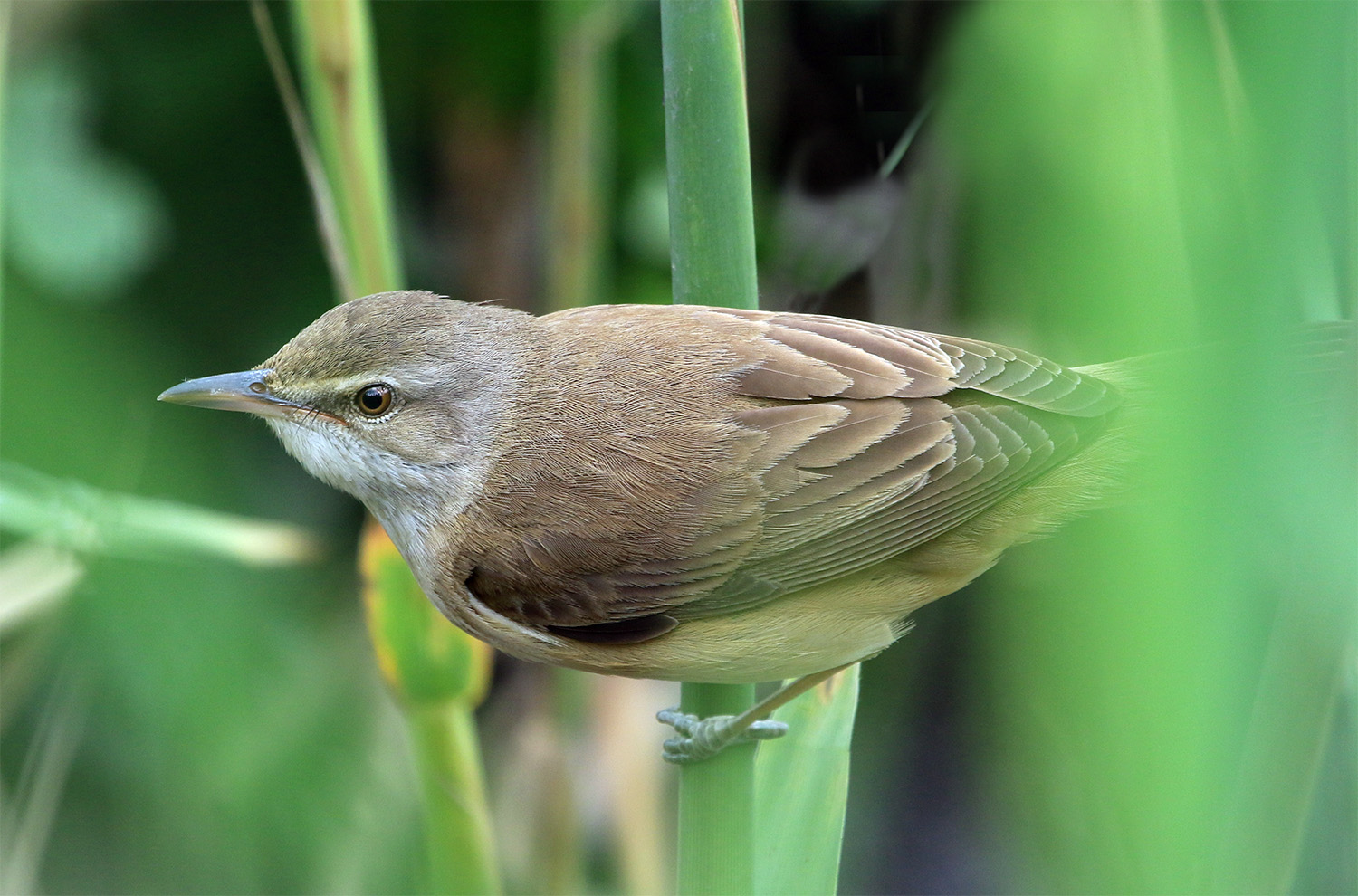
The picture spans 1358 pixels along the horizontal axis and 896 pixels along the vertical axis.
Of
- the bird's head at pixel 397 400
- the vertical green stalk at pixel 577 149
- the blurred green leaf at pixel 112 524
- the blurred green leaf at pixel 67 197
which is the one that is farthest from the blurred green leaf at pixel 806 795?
the blurred green leaf at pixel 67 197

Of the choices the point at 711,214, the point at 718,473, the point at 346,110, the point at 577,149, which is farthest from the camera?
the point at 577,149

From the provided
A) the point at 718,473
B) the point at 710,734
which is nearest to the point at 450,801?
the point at 710,734

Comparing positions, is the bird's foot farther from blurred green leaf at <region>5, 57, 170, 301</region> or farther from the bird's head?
blurred green leaf at <region>5, 57, 170, 301</region>

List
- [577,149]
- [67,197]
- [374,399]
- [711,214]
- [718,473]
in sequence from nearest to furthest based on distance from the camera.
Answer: [711,214] < [718,473] < [374,399] < [577,149] < [67,197]

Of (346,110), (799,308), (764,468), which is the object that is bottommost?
(764,468)

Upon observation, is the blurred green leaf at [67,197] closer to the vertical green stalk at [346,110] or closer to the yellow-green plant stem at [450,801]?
the vertical green stalk at [346,110]

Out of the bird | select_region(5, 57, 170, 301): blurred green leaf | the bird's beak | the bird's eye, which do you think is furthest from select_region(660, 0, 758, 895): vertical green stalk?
select_region(5, 57, 170, 301): blurred green leaf

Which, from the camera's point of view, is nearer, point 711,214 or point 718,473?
point 711,214

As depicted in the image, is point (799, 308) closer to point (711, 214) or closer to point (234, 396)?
point (711, 214)
